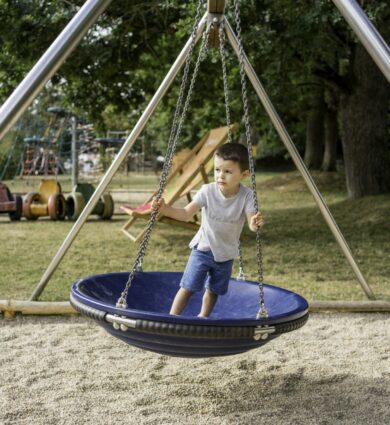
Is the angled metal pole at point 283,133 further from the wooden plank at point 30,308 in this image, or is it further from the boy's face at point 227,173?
the wooden plank at point 30,308

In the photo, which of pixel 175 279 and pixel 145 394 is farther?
pixel 175 279

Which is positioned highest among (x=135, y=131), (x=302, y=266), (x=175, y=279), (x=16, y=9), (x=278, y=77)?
(x=16, y=9)

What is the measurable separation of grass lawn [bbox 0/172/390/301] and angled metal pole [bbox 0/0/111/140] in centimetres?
230

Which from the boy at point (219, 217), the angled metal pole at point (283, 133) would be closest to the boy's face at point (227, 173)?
the boy at point (219, 217)

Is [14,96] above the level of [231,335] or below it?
above

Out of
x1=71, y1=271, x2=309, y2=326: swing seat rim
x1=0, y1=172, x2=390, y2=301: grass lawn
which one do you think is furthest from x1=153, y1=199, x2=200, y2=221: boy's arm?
x1=0, y1=172, x2=390, y2=301: grass lawn

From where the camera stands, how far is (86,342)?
3559 mm

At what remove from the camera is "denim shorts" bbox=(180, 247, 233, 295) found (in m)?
2.96

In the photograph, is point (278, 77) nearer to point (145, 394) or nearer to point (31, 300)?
point (31, 300)

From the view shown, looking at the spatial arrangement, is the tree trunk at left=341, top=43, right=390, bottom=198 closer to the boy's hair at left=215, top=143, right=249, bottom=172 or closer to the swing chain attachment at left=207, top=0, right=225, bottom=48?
the swing chain attachment at left=207, top=0, right=225, bottom=48

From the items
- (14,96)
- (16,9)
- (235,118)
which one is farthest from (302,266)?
(235,118)

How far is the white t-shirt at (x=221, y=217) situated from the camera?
2885 millimetres

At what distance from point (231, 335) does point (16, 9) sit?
6.70 metres

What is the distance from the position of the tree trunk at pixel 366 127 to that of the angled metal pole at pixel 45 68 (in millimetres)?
7664
